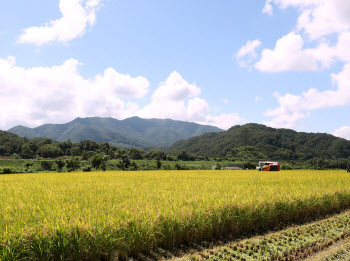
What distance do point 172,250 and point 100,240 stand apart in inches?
67.6

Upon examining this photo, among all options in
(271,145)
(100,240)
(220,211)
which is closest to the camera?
(100,240)

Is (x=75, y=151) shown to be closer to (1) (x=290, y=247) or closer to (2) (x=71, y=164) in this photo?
(2) (x=71, y=164)

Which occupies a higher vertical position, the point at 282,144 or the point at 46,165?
the point at 282,144

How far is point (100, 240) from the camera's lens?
4.14 metres

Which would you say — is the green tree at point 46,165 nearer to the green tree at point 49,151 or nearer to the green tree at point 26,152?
the green tree at point 26,152

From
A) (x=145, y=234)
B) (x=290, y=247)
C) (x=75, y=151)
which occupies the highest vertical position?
(x=145, y=234)

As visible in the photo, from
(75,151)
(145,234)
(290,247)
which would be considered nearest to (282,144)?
(290,247)

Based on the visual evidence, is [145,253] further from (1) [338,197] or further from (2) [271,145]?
(2) [271,145]

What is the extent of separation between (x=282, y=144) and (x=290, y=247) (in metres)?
88.8

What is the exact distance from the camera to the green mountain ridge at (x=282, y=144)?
71938 millimetres

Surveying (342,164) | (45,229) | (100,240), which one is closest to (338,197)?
(100,240)

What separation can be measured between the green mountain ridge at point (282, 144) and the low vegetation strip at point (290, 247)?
76188 mm

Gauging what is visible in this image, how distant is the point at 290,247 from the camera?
5000 millimetres

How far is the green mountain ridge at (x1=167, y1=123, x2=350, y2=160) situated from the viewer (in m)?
71.9
